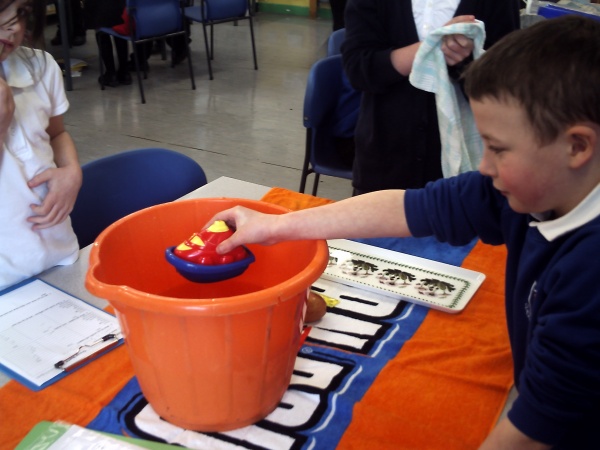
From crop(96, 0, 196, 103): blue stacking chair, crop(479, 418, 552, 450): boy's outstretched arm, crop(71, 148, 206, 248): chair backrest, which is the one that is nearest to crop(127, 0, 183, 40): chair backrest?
crop(96, 0, 196, 103): blue stacking chair

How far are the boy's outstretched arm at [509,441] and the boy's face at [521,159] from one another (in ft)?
0.75

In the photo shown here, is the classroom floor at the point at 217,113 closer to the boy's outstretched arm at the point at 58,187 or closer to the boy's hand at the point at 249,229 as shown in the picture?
the boy's outstretched arm at the point at 58,187

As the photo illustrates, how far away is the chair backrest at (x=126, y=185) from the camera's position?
1315mm

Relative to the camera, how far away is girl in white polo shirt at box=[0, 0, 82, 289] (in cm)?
101

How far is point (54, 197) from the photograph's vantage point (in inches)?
41.6

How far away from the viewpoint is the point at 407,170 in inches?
60.9

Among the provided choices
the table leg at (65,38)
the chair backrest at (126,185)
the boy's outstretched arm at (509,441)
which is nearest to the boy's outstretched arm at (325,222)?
the boy's outstretched arm at (509,441)

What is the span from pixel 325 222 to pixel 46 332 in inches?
17.3

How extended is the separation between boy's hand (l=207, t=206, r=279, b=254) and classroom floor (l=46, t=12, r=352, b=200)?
216 centimetres

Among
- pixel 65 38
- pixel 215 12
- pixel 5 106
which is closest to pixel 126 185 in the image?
pixel 5 106

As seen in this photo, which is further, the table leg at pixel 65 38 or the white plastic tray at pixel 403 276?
the table leg at pixel 65 38

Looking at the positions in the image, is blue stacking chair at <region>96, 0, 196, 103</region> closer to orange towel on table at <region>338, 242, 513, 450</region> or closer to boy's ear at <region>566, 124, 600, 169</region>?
orange towel on table at <region>338, 242, 513, 450</region>

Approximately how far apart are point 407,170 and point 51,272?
34.2 inches

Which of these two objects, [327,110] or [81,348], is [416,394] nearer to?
[81,348]
